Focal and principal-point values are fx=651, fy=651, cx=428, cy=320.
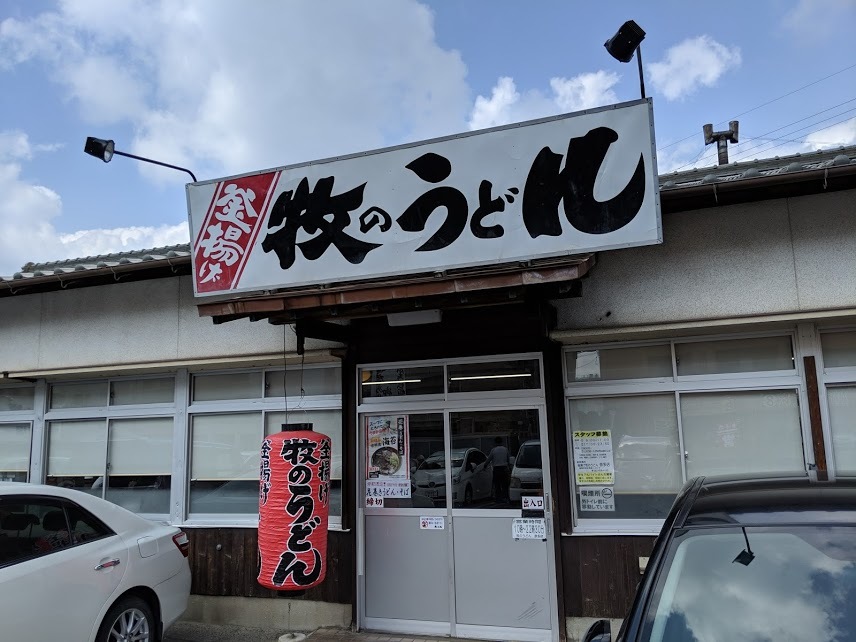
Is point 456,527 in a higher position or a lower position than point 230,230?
lower

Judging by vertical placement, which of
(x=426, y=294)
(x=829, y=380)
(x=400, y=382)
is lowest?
(x=829, y=380)

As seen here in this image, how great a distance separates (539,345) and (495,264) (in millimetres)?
1297

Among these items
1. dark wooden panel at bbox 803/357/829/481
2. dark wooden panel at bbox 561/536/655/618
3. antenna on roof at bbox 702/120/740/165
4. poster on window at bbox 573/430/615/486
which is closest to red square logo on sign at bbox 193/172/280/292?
poster on window at bbox 573/430/615/486

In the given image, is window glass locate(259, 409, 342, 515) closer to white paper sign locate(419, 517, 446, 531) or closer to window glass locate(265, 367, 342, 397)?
window glass locate(265, 367, 342, 397)

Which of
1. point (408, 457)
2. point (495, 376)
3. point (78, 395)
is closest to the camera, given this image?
point (495, 376)

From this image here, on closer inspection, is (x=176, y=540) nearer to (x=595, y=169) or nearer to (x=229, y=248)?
(x=229, y=248)

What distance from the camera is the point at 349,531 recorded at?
22.3ft

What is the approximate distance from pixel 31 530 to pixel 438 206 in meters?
4.13

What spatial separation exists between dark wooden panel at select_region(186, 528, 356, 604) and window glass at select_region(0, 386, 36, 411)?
10.5 feet

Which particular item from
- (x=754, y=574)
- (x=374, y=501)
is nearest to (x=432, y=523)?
(x=374, y=501)

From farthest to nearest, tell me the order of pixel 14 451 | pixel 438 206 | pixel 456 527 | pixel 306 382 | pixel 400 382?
1. pixel 14 451
2. pixel 306 382
3. pixel 400 382
4. pixel 456 527
5. pixel 438 206

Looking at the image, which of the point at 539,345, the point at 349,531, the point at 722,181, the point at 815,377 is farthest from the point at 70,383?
the point at 815,377

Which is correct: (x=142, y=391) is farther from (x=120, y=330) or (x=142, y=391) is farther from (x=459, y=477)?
(x=459, y=477)

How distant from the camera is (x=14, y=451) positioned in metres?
8.72
